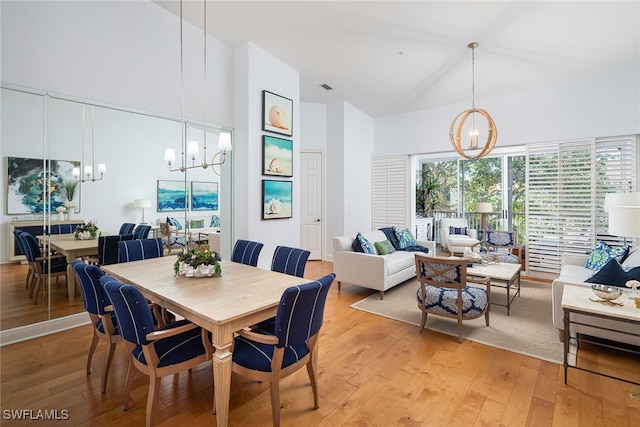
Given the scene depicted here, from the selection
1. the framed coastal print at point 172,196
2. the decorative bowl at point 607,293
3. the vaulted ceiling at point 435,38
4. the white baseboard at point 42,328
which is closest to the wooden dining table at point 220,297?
the white baseboard at point 42,328

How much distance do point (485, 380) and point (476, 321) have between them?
1.25 meters

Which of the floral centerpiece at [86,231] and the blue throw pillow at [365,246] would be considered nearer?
the floral centerpiece at [86,231]

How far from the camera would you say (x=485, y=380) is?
7.73 feet

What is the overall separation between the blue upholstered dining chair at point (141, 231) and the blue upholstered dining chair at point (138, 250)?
459mm

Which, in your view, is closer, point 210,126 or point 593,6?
point 593,6

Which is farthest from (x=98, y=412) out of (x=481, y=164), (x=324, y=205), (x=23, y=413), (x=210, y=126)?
(x=481, y=164)

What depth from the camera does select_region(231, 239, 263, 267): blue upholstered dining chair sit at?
3.26 meters

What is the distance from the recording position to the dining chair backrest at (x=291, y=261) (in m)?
2.83

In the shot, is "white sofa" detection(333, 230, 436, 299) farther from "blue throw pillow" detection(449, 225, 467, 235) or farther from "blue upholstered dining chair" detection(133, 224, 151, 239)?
"blue throw pillow" detection(449, 225, 467, 235)

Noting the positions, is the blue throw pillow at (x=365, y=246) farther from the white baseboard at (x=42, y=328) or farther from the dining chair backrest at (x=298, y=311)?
the white baseboard at (x=42, y=328)

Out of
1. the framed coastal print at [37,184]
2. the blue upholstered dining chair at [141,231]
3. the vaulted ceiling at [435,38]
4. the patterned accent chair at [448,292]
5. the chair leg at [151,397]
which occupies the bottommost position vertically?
the chair leg at [151,397]

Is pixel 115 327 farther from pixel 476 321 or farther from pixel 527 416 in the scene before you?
pixel 476 321

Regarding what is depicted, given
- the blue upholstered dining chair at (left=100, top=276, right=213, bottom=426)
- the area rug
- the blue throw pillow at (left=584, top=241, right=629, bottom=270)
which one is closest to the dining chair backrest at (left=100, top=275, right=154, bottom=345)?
the blue upholstered dining chair at (left=100, top=276, right=213, bottom=426)

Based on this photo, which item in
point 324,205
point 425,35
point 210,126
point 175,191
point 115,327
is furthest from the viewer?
point 324,205
